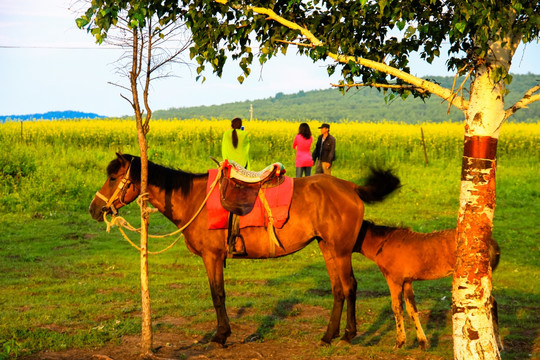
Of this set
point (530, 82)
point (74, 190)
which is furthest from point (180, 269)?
point (530, 82)

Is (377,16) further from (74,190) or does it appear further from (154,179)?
(74,190)

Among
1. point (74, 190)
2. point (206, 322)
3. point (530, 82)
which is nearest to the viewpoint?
point (206, 322)

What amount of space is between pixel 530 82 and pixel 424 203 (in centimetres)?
15284

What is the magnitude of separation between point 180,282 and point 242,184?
388 centimetres

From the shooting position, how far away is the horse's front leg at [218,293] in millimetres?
7125

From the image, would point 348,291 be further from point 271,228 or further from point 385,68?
point 385,68

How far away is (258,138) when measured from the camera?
30609 millimetres

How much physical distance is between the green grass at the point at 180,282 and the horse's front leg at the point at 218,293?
478 millimetres

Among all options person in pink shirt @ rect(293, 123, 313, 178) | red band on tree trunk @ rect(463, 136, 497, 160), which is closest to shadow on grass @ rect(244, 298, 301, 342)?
red band on tree trunk @ rect(463, 136, 497, 160)

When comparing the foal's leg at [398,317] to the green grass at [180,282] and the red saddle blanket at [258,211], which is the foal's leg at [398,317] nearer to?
the green grass at [180,282]

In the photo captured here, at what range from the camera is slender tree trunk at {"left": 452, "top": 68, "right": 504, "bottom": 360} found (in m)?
5.77

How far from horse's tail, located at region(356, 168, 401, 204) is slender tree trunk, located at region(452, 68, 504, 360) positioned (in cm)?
204

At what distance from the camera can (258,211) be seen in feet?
23.9

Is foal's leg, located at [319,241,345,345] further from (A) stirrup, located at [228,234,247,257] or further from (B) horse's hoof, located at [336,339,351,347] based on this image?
(A) stirrup, located at [228,234,247,257]
